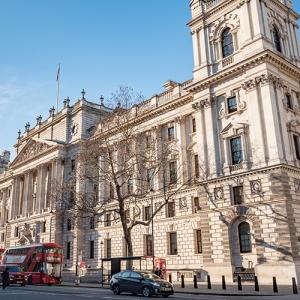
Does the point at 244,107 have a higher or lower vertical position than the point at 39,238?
higher

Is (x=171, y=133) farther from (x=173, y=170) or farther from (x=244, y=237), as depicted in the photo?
(x=244, y=237)

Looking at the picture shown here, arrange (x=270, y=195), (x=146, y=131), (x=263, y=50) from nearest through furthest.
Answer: (x=270, y=195)
(x=263, y=50)
(x=146, y=131)

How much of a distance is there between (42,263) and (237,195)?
59.7 feet

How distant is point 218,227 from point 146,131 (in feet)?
51.2

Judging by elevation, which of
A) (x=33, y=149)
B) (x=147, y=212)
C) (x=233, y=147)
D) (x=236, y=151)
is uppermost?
(x=33, y=149)

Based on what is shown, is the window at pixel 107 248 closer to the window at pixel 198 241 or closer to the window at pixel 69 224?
the window at pixel 69 224

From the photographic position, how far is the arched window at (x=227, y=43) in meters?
35.9

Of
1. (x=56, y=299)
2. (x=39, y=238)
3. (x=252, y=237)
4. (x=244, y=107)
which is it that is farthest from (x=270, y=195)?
(x=39, y=238)

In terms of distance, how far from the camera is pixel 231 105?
34.2 meters

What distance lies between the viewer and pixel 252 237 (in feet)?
97.8

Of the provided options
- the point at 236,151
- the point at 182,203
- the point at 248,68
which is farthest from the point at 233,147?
the point at 182,203

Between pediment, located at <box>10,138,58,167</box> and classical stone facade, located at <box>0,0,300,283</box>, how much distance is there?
58.1ft

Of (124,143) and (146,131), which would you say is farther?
(146,131)

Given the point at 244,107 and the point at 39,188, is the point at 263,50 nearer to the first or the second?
the point at 244,107
